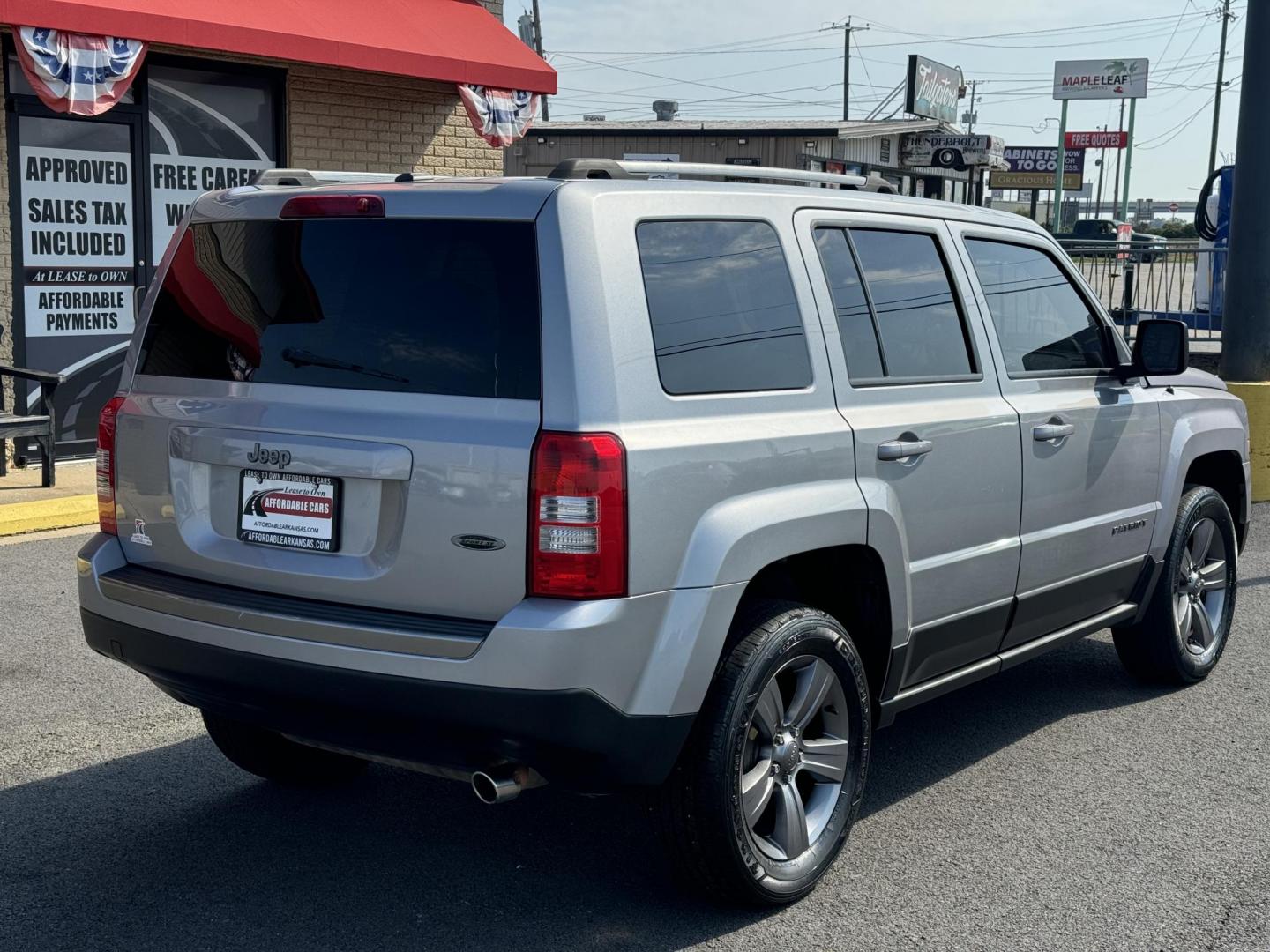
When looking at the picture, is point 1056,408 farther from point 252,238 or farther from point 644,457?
point 252,238

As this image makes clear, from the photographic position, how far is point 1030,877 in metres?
4.17

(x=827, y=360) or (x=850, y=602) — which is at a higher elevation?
(x=827, y=360)

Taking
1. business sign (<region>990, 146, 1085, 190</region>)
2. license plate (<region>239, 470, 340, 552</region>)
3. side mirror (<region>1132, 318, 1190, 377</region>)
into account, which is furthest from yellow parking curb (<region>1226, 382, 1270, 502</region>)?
business sign (<region>990, 146, 1085, 190</region>)

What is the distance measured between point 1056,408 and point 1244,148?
6867 millimetres

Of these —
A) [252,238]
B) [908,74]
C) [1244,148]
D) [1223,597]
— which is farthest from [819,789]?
[908,74]

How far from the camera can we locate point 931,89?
4750 cm

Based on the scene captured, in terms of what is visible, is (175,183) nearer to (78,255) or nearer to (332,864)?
(78,255)

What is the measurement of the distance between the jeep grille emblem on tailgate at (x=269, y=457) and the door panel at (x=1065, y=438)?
2.42 meters

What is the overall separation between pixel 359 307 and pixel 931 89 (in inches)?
1833

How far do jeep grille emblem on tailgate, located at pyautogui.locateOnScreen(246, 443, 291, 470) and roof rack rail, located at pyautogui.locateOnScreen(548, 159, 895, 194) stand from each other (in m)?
0.99

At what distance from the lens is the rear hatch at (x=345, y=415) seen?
347 centimetres

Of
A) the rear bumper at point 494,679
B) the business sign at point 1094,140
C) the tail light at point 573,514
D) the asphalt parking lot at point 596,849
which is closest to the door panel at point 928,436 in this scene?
the asphalt parking lot at point 596,849

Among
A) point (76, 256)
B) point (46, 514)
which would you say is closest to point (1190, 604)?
point (46, 514)

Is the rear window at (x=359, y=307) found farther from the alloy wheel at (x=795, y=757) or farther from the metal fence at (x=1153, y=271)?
the metal fence at (x=1153, y=271)
